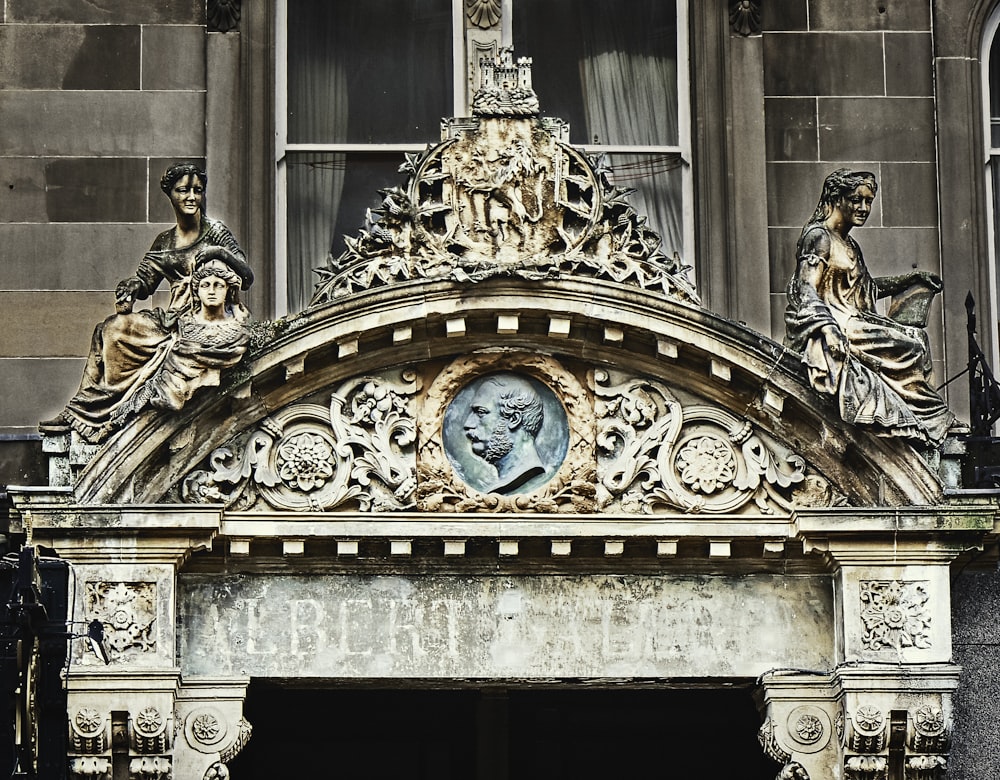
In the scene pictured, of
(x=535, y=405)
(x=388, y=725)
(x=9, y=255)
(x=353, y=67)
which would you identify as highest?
(x=353, y=67)

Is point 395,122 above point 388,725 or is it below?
above

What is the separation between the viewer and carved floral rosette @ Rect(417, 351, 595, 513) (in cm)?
1716

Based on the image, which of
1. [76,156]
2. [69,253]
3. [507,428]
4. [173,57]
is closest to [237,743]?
[507,428]

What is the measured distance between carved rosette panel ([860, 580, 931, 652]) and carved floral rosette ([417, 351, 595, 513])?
201 centimetres

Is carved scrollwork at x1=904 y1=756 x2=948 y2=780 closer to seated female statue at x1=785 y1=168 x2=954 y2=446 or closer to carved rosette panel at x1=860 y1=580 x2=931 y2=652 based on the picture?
carved rosette panel at x1=860 y1=580 x2=931 y2=652

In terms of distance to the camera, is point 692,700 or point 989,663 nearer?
point 989,663

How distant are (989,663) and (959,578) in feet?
2.05

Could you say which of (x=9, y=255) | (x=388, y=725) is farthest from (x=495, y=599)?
(x=9, y=255)

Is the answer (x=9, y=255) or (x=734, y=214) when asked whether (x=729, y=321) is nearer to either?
(x=734, y=214)

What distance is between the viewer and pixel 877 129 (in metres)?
19.8

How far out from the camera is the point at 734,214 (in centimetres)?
1941

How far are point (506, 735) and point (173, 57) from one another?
5.85 m

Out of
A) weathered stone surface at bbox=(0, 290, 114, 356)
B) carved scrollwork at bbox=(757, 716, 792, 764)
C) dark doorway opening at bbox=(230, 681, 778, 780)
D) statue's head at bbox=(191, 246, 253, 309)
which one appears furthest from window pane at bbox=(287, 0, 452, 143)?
carved scrollwork at bbox=(757, 716, 792, 764)

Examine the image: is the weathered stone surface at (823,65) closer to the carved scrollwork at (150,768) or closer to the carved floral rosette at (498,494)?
the carved floral rosette at (498,494)
